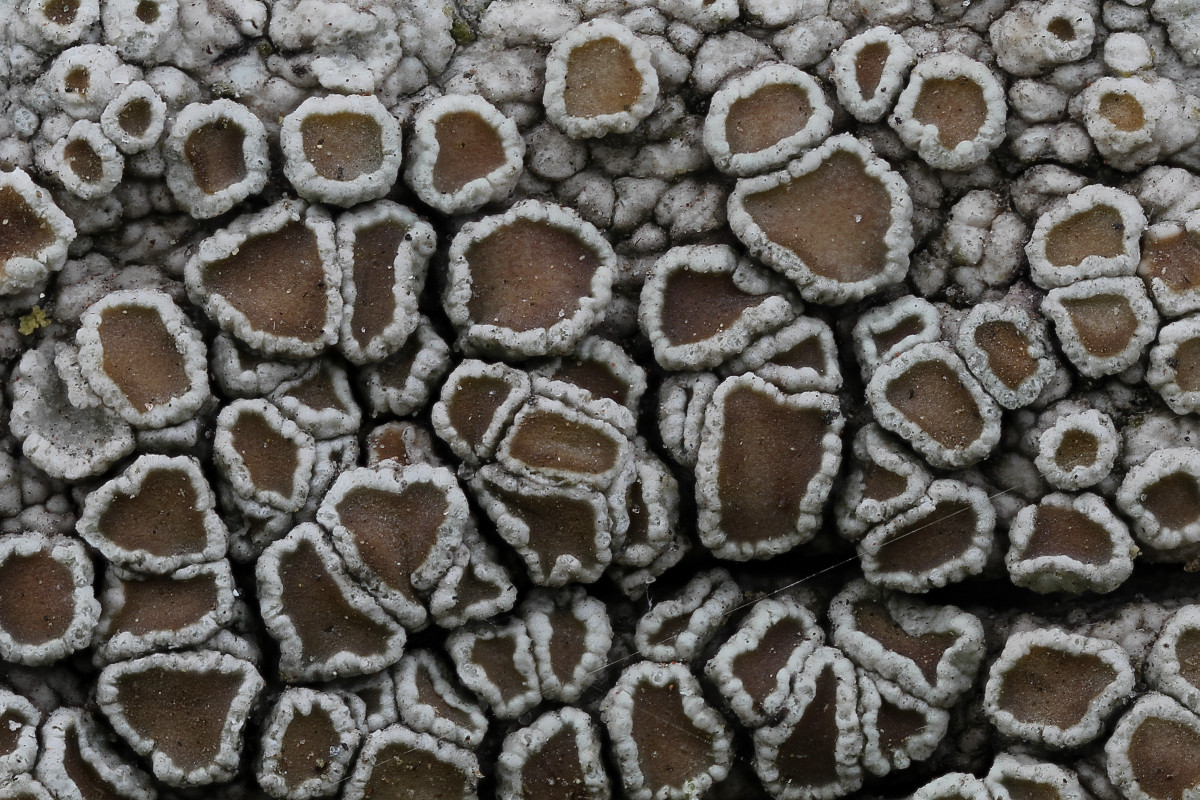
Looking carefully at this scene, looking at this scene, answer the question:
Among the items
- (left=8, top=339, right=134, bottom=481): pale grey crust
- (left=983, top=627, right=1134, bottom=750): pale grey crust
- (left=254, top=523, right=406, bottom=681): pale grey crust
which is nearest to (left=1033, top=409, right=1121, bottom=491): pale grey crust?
(left=983, top=627, right=1134, bottom=750): pale grey crust

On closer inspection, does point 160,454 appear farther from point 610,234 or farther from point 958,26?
point 958,26

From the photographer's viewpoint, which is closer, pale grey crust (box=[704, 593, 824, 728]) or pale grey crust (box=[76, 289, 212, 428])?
pale grey crust (box=[76, 289, 212, 428])

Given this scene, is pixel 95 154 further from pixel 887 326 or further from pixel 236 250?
pixel 887 326

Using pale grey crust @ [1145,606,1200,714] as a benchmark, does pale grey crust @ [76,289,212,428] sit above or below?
above

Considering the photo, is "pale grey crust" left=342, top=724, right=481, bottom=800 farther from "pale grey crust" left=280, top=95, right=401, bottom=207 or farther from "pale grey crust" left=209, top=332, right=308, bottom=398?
"pale grey crust" left=280, top=95, right=401, bottom=207

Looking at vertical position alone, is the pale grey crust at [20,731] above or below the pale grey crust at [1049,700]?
above

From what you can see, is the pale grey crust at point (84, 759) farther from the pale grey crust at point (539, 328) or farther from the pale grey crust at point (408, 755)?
the pale grey crust at point (539, 328)

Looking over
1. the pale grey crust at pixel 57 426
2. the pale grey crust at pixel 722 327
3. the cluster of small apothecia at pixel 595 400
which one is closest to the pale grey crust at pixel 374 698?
the cluster of small apothecia at pixel 595 400
